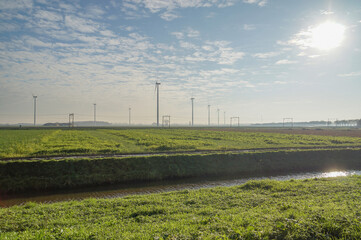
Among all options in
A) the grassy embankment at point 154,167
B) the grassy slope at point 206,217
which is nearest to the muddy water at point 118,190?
the grassy embankment at point 154,167

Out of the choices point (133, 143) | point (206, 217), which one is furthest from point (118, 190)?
point (133, 143)

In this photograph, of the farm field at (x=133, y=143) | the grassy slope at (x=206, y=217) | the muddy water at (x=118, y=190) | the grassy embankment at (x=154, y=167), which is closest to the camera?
the grassy slope at (x=206, y=217)

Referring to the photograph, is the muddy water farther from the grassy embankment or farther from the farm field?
the farm field

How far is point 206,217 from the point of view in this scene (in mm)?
10625

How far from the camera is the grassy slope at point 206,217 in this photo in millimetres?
8711

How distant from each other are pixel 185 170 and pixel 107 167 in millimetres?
8409

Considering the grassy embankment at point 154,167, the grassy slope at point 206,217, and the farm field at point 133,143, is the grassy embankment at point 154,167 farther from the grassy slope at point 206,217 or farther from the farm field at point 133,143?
the grassy slope at point 206,217

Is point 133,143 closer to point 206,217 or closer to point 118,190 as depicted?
point 118,190

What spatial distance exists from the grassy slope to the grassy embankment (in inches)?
360

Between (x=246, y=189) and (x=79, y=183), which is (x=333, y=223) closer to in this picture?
(x=246, y=189)

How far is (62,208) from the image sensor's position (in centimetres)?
1292

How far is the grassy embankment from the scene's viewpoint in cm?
2202

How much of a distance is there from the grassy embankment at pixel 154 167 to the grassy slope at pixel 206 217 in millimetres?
9131

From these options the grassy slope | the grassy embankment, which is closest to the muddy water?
the grassy embankment
